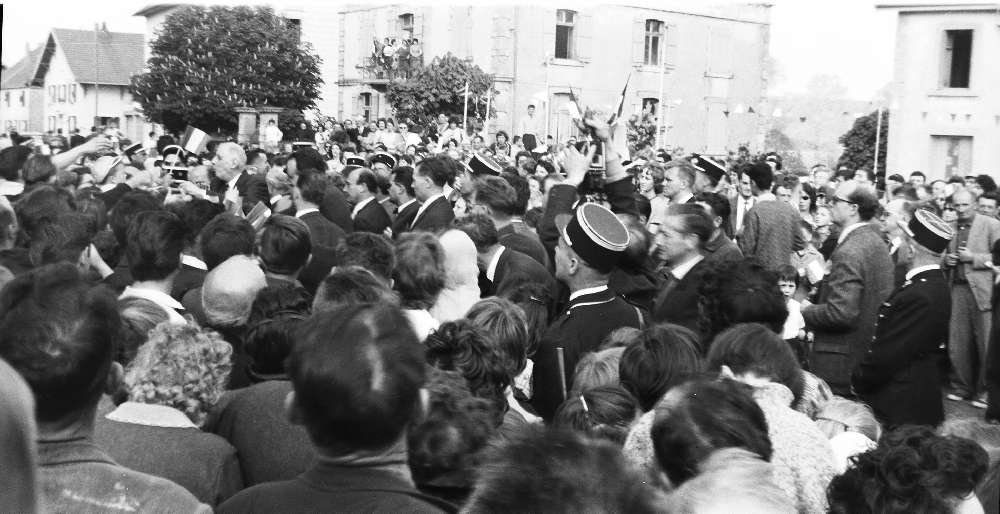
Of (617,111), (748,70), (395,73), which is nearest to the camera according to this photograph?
(617,111)

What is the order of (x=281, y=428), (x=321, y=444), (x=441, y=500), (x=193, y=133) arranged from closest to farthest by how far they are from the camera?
(x=321, y=444)
(x=441, y=500)
(x=281, y=428)
(x=193, y=133)

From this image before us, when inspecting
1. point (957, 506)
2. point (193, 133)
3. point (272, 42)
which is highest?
point (272, 42)

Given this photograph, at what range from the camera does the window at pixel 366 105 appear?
17.6 metres

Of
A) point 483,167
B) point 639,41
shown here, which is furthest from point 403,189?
point 639,41

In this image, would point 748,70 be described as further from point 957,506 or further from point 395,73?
point 957,506

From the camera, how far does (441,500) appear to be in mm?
2256

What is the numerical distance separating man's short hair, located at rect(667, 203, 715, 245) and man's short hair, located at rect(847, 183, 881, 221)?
3.85 feet

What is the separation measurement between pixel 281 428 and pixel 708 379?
135cm

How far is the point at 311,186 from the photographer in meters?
7.90

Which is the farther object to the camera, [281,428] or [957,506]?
[281,428]

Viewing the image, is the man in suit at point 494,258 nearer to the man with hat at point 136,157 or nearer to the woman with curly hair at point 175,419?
the woman with curly hair at point 175,419

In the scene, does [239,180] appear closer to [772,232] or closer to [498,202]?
[498,202]

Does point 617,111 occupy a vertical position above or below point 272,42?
below

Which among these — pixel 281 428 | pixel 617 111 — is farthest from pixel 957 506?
pixel 617 111
